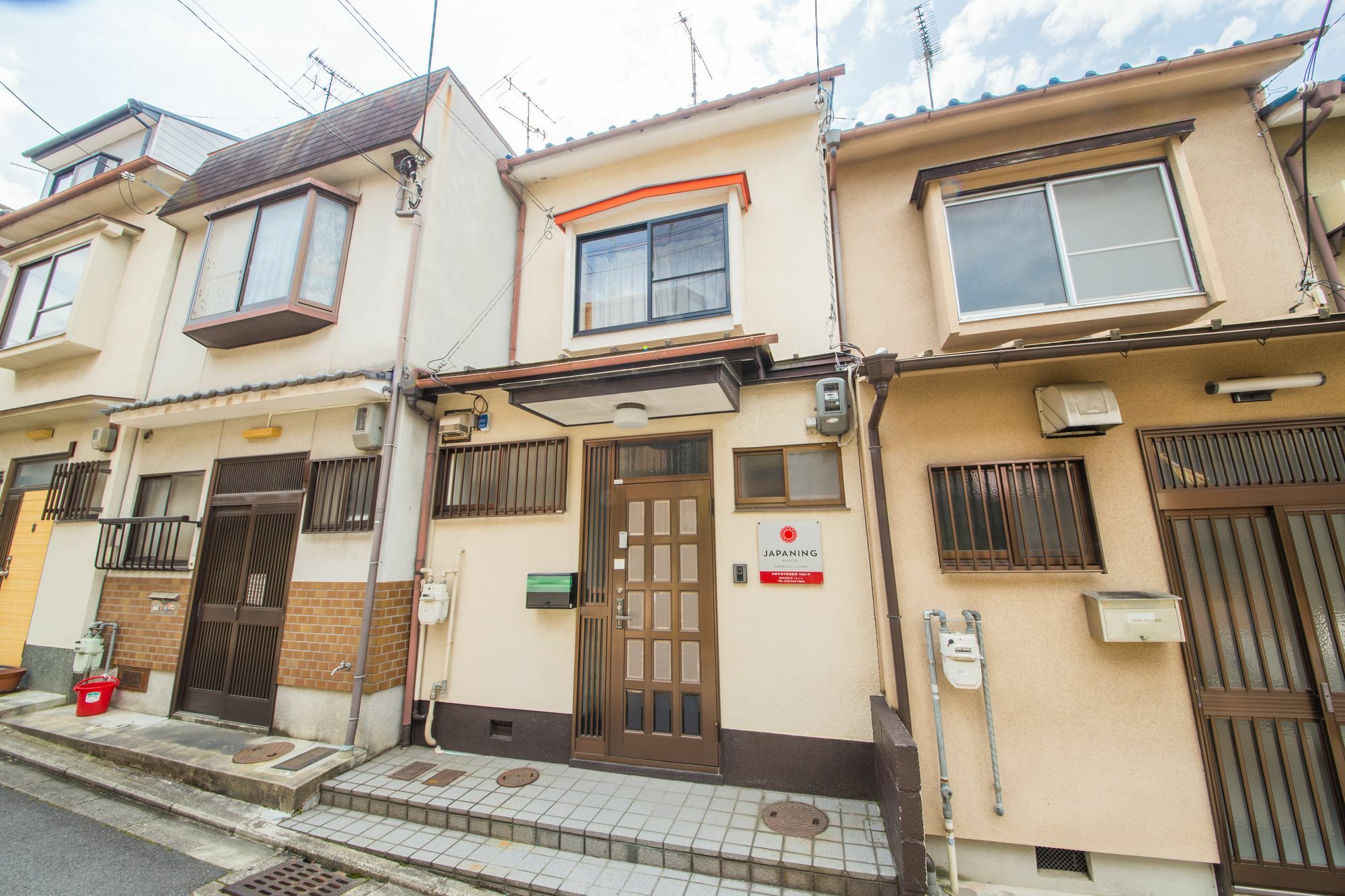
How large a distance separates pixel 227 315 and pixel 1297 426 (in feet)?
35.8

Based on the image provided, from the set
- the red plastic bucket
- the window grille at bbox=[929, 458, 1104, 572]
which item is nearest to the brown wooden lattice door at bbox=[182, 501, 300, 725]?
the red plastic bucket

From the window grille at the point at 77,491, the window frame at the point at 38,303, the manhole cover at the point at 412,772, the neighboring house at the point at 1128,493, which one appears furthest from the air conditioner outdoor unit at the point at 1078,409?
the window frame at the point at 38,303

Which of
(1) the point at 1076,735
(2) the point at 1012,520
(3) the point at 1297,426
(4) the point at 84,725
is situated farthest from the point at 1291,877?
(4) the point at 84,725

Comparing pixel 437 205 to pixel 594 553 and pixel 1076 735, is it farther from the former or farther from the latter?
pixel 1076 735

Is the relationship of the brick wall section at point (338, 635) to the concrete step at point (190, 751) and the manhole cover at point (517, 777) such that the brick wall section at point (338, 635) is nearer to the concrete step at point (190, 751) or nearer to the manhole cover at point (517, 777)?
the concrete step at point (190, 751)

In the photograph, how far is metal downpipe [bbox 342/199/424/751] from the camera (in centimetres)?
496

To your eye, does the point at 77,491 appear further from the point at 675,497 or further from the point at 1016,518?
the point at 1016,518

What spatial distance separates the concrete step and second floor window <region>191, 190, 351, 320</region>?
193 inches

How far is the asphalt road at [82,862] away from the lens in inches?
132

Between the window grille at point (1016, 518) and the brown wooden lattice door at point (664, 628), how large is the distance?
2.15 m

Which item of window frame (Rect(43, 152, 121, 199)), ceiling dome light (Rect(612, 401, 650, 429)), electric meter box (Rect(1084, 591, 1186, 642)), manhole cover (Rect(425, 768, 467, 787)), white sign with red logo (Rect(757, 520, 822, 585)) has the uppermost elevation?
window frame (Rect(43, 152, 121, 199))

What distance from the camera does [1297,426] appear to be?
3.88 meters

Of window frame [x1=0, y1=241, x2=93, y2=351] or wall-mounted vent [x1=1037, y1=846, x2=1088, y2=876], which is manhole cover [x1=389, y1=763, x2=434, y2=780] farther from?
window frame [x1=0, y1=241, x2=93, y2=351]

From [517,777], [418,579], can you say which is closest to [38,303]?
[418,579]
